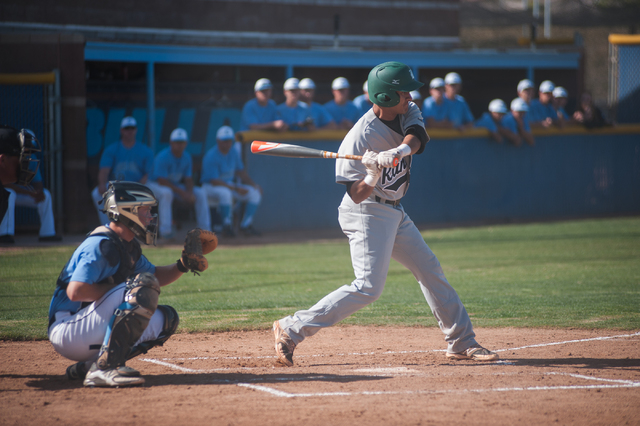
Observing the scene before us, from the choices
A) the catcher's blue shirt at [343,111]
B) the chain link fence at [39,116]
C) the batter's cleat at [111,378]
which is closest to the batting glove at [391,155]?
the batter's cleat at [111,378]

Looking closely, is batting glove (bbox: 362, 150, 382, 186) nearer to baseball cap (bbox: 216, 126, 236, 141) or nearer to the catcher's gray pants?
the catcher's gray pants

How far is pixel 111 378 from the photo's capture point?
4035 millimetres

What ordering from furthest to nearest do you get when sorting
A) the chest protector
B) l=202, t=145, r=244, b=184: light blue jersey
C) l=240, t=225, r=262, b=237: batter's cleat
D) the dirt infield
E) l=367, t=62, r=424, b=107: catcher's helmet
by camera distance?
l=240, t=225, r=262, b=237: batter's cleat
l=202, t=145, r=244, b=184: light blue jersey
l=367, t=62, r=424, b=107: catcher's helmet
the chest protector
the dirt infield

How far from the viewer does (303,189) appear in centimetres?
1242

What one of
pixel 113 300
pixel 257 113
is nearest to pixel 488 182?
pixel 257 113

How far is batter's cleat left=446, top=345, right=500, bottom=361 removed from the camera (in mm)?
4766

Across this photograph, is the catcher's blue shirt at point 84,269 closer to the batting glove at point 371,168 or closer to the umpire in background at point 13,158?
the umpire in background at point 13,158

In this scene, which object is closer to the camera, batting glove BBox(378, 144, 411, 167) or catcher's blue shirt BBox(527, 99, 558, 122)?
batting glove BBox(378, 144, 411, 167)

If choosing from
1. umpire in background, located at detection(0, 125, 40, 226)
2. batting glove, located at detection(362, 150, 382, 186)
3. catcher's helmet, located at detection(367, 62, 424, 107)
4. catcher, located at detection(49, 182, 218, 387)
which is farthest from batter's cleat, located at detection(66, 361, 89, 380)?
catcher's helmet, located at detection(367, 62, 424, 107)

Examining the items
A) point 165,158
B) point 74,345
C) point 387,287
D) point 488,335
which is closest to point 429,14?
point 165,158

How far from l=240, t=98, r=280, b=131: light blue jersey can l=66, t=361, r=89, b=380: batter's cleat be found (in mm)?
8149

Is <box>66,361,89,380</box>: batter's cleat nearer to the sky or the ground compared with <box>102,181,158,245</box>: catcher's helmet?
nearer to the ground

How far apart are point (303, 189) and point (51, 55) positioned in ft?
15.6

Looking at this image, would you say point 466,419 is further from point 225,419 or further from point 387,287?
point 387,287
